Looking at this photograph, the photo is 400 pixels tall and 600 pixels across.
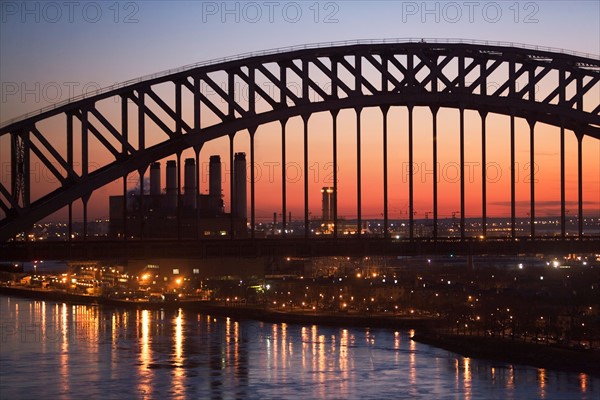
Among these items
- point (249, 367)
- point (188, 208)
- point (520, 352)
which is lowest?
point (249, 367)

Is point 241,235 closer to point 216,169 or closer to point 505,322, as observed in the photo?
point 216,169

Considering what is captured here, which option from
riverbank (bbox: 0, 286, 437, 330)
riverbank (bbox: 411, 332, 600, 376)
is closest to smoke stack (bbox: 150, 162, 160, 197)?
riverbank (bbox: 0, 286, 437, 330)

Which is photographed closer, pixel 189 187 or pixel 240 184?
pixel 240 184

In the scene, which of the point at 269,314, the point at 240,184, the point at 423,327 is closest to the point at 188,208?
the point at 240,184

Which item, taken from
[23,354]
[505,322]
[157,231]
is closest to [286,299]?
[157,231]

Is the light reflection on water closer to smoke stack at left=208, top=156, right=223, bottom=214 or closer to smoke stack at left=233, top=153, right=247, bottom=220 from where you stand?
smoke stack at left=233, top=153, right=247, bottom=220

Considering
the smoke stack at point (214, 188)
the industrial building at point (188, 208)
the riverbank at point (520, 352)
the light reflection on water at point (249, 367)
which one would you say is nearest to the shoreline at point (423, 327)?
the riverbank at point (520, 352)

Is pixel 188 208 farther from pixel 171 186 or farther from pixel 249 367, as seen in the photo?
pixel 249 367
